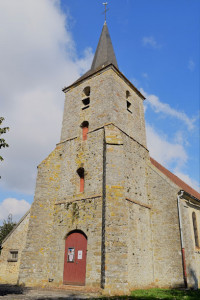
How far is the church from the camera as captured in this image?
381 inches

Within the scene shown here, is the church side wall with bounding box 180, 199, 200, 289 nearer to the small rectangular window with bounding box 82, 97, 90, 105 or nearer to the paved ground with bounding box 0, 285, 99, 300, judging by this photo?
the paved ground with bounding box 0, 285, 99, 300

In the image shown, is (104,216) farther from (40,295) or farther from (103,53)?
(103,53)

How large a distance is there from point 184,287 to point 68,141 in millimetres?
9457

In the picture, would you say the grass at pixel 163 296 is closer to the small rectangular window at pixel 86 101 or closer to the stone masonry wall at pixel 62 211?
the stone masonry wall at pixel 62 211

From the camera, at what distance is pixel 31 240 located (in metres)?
11.1

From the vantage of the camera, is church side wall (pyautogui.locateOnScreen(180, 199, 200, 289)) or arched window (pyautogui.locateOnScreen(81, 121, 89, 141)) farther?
arched window (pyautogui.locateOnScreen(81, 121, 89, 141))

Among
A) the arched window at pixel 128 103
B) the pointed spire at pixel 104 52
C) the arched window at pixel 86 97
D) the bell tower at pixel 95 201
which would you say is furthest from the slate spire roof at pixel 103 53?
the arched window at pixel 128 103

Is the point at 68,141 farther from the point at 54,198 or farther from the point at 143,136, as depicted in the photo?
Result: the point at 143,136

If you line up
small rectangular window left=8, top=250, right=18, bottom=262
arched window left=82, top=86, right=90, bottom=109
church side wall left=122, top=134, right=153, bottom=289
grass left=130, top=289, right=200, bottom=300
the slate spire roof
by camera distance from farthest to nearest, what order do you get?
the slate spire roof
arched window left=82, top=86, right=90, bottom=109
small rectangular window left=8, top=250, right=18, bottom=262
church side wall left=122, top=134, right=153, bottom=289
grass left=130, top=289, right=200, bottom=300

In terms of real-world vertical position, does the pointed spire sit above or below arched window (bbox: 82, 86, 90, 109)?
above

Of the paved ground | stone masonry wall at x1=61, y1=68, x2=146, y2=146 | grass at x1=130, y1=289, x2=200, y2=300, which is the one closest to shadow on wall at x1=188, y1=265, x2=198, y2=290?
grass at x1=130, y1=289, x2=200, y2=300

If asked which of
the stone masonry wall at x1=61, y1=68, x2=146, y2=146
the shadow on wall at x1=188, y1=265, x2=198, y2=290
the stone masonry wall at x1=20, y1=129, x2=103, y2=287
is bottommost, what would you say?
the shadow on wall at x1=188, y1=265, x2=198, y2=290

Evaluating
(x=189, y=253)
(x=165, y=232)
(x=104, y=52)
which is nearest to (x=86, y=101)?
(x=104, y=52)

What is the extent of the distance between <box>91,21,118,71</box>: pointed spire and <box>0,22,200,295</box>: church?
275cm
